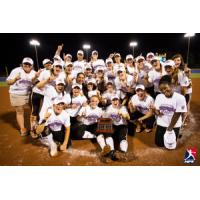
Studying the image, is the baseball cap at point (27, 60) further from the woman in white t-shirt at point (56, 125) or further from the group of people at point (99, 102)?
the woman in white t-shirt at point (56, 125)

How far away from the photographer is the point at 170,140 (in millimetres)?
2850

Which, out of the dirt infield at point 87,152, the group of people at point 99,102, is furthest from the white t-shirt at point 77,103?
the dirt infield at point 87,152

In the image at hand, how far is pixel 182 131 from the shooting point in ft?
10.7

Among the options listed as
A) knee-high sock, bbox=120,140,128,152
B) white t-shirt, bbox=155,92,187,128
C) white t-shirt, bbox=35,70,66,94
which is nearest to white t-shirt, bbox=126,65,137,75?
white t-shirt, bbox=155,92,187,128

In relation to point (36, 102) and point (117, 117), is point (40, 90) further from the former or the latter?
point (117, 117)

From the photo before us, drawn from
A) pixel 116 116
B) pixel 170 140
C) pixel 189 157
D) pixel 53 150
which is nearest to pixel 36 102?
pixel 53 150

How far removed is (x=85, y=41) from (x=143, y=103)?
1520 millimetres

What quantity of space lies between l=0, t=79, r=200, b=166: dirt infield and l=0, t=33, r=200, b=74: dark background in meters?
1.32

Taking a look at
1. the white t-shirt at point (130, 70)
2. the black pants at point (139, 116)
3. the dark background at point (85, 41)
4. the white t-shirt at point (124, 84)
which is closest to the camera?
the dark background at point (85, 41)

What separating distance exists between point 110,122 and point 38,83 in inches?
57.2

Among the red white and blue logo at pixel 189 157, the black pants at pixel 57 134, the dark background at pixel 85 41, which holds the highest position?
the dark background at pixel 85 41

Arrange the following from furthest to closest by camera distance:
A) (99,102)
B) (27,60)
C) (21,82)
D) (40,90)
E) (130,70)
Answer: (130,70), (99,102), (40,90), (21,82), (27,60)

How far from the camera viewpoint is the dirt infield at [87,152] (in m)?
2.67

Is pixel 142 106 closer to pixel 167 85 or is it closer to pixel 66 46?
pixel 167 85
